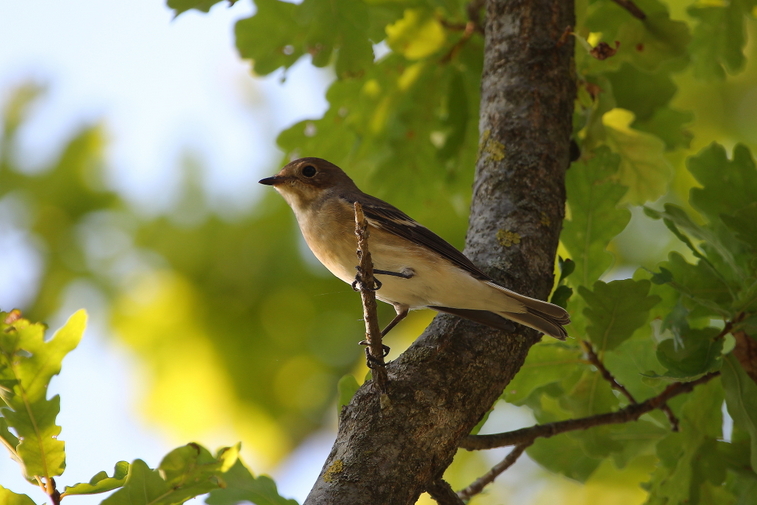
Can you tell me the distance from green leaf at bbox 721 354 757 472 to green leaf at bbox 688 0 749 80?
2.29 m

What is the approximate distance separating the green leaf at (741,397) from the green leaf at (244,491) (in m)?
1.85

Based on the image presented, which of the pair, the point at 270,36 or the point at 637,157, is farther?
the point at 270,36

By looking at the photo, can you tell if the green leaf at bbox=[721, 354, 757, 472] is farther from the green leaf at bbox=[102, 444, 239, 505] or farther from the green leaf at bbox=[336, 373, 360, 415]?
the green leaf at bbox=[102, 444, 239, 505]

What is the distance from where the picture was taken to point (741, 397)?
9.47 feet

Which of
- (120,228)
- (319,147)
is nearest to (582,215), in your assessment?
(319,147)

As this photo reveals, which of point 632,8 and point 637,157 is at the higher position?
point 632,8

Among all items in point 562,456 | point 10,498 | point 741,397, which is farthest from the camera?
point 562,456

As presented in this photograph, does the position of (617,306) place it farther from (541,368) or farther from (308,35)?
(308,35)

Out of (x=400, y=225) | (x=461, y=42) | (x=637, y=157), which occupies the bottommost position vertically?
(x=400, y=225)

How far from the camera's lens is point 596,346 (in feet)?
10.7

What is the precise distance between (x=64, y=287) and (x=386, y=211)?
14.2 feet

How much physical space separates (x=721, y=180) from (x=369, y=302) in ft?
6.45

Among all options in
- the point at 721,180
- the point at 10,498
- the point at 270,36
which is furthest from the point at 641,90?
the point at 10,498

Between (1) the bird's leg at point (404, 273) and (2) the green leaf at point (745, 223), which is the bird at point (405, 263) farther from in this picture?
(2) the green leaf at point (745, 223)
